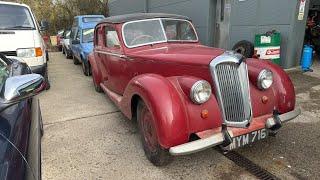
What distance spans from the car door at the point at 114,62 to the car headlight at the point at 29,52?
168 cm

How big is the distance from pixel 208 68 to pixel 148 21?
2028 millimetres

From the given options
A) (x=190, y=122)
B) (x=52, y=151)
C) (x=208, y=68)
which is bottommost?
(x=52, y=151)

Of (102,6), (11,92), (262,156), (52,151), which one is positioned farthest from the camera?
(102,6)

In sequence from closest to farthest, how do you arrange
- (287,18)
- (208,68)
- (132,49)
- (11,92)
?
(11,92)
(208,68)
(132,49)
(287,18)

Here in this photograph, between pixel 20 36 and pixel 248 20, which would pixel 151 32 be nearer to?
pixel 20 36

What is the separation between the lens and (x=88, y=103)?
6551 millimetres

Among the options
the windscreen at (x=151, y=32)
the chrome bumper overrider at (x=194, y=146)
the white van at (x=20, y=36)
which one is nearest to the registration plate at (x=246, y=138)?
the chrome bumper overrider at (x=194, y=146)

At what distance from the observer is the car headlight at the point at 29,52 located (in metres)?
6.60

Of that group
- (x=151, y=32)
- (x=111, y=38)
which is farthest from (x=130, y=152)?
(x=111, y=38)

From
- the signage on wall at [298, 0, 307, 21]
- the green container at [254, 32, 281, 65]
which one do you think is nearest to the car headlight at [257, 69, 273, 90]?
the green container at [254, 32, 281, 65]

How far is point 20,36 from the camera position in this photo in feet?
21.6

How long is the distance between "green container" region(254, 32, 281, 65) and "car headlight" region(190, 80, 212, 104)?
5.35m

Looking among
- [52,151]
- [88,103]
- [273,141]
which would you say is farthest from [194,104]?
[88,103]

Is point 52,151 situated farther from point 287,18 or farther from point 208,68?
point 287,18
